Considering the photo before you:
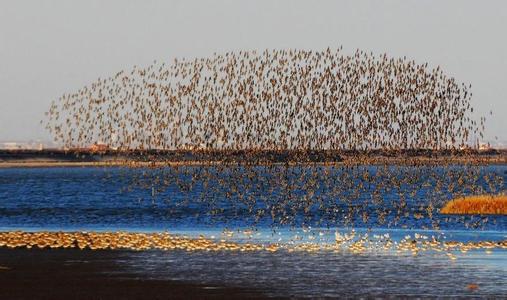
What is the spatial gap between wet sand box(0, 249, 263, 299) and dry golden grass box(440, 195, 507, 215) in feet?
120

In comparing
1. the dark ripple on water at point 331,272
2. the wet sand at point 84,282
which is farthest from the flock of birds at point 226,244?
the wet sand at point 84,282

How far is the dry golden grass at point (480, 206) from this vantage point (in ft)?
244

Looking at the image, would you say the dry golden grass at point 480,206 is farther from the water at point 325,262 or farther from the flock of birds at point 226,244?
the flock of birds at point 226,244

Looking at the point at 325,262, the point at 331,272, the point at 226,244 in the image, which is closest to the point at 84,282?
the point at 331,272

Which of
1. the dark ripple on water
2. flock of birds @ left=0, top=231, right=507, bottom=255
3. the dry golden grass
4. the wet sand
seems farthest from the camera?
the dry golden grass

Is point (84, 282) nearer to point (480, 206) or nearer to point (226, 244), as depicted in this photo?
point (226, 244)

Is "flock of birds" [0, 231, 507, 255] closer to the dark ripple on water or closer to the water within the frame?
the water

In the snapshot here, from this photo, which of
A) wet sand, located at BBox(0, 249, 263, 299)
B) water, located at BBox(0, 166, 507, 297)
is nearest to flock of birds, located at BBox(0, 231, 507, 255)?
water, located at BBox(0, 166, 507, 297)

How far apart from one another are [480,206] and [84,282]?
147 ft

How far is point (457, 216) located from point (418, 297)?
42832 millimetres

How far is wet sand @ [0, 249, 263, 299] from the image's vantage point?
3145cm

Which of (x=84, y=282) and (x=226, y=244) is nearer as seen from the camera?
(x=84, y=282)

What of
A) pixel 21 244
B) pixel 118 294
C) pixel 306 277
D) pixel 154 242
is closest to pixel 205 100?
pixel 154 242

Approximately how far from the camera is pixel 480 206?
7512 cm
